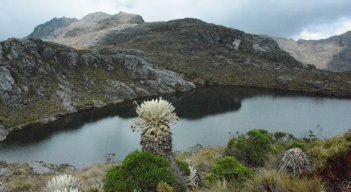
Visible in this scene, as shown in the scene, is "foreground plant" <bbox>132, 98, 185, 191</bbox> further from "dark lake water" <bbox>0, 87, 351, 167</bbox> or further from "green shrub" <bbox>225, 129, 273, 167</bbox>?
"dark lake water" <bbox>0, 87, 351, 167</bbox>

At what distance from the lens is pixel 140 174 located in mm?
9781

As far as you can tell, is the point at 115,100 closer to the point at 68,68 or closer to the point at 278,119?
the point at 68,68

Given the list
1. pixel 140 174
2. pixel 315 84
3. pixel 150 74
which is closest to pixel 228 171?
pixel 140 174

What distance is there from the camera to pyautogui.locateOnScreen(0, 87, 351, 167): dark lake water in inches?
2292

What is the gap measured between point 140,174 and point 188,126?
203ft

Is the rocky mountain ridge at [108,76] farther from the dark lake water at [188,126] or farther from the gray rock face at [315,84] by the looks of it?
the dark lake water at [188,126]

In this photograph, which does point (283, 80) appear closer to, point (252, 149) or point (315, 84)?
point (315, 84)

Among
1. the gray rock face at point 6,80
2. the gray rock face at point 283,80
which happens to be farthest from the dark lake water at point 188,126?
the gray rock face at point 283,80

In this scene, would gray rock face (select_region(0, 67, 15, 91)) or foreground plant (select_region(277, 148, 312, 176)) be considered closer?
foreground plant (select_region(277, 148, 312, 176))

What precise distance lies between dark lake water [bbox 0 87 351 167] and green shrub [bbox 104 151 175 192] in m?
31.0

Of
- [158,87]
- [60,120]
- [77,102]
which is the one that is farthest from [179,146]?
[158,87]

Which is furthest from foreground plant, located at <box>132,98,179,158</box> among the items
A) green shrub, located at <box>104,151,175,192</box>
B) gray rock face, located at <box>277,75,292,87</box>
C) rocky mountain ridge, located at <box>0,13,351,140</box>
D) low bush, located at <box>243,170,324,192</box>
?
gray rock face, located at <box>277,75,292,87</box>

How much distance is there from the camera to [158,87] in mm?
125188

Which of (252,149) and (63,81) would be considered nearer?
(252,149)
